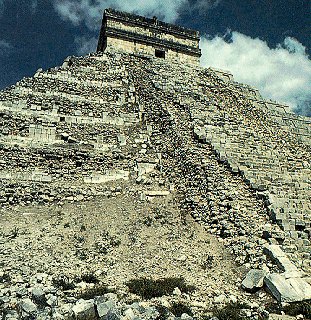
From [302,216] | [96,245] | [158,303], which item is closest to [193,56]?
[302,216]

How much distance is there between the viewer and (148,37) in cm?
3119

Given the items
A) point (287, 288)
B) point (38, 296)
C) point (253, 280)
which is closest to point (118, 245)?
point (38, 296)

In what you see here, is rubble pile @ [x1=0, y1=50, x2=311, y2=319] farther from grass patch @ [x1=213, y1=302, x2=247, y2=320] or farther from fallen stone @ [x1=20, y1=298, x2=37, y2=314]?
grass patch @ [x1=213, y1=302, x2=247, y2=320]

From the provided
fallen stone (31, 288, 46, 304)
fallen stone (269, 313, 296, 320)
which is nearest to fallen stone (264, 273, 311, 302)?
fallen stone (269, 313, 296, 320)

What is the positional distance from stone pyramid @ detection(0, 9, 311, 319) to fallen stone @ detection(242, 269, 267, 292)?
0.42 meters

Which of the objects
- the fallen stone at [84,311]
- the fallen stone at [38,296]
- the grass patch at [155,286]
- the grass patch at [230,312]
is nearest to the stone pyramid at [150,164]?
the fallen stone at [38,296]

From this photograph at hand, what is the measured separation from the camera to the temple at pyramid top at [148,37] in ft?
100

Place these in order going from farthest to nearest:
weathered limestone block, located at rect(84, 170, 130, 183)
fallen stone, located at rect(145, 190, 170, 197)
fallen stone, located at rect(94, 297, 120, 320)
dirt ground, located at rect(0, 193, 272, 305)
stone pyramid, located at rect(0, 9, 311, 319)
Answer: weathered limestone block, located at rect(84, 170, 130, 183)
fallen stone, located at rect(145, 190, 170, 197)
stone pyramid, located at rect(0, 9, 311, 319)
dirt ground, located at rect(0, 193, 272, 305)
fallen stone, located at rect(94, 297, 120, 320)

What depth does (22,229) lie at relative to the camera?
46.2 feet

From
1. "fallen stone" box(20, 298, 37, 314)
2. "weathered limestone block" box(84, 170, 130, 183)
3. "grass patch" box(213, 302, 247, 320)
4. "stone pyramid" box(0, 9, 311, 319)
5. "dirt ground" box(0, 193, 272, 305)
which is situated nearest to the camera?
"fallen stone" box(20, 298, 37, 314)

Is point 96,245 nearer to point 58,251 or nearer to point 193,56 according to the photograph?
point 58,251

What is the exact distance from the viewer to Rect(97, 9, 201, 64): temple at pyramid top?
100ft

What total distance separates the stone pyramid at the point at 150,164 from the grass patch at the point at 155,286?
87 centimetres

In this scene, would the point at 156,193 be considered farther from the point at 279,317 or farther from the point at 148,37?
the point at 148,37
